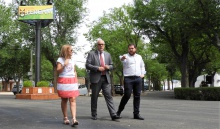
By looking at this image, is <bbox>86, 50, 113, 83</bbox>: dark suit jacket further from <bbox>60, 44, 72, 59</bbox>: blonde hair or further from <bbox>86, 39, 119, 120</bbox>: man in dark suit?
<bbox>60, 44, 72, 59</bbox>: blonde hair

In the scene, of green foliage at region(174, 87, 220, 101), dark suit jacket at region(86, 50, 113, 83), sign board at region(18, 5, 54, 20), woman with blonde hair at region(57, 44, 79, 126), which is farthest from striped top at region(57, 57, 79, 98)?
sign board at region(18, 5, 54, 20)

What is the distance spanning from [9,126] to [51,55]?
27.9 metres

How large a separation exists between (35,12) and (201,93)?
13.0 meters

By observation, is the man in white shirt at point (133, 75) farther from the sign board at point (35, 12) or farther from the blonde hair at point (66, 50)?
the sign board at point (35, 12)

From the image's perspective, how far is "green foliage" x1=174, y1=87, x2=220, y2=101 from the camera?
20969 millimetres

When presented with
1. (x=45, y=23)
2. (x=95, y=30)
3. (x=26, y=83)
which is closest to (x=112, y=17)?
(x=95, y=30)

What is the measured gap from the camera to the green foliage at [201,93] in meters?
21.0

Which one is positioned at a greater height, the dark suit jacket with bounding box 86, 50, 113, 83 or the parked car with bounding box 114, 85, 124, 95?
the dark suit jacket with bounding box 86, 50, 113, 83

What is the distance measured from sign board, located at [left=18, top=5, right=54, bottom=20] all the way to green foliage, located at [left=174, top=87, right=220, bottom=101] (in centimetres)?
1111

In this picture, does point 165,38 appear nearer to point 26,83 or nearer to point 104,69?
point 26,83

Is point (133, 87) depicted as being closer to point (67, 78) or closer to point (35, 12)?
point (67, 78)

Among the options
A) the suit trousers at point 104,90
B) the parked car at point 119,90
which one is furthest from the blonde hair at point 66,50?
the parked car at point 119,90

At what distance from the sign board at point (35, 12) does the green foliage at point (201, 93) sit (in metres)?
11.1

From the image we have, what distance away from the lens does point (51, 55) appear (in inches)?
1324
